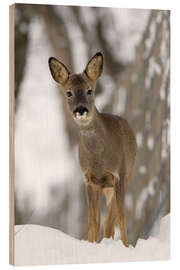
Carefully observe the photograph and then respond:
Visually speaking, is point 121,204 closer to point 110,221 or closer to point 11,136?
point 110,221

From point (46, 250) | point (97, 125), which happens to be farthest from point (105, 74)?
point (46, 250)

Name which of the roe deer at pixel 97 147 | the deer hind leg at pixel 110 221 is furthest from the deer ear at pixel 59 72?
the deer hind leg at pixel 110 221

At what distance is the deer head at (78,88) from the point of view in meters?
5.34

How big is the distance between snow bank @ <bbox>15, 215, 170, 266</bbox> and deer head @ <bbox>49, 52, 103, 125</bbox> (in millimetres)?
820

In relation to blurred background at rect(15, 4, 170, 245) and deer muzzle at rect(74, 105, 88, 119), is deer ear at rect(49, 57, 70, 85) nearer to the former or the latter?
blurred background at rect(15, 4, 170, 245)

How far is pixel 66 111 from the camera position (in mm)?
5418

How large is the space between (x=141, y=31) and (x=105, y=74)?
0.45 m

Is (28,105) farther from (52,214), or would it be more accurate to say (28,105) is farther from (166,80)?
(166,80)

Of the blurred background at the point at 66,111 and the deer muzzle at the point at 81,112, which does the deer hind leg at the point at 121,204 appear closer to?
the blurred background at the point at 66,111

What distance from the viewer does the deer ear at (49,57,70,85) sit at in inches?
212

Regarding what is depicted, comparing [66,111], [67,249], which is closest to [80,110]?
[66,111]

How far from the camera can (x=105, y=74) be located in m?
5.57

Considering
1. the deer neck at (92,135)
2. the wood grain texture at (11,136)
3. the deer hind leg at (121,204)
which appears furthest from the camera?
the deer hind leg at (121,204)

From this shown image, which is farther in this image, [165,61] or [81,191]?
[165,61]
